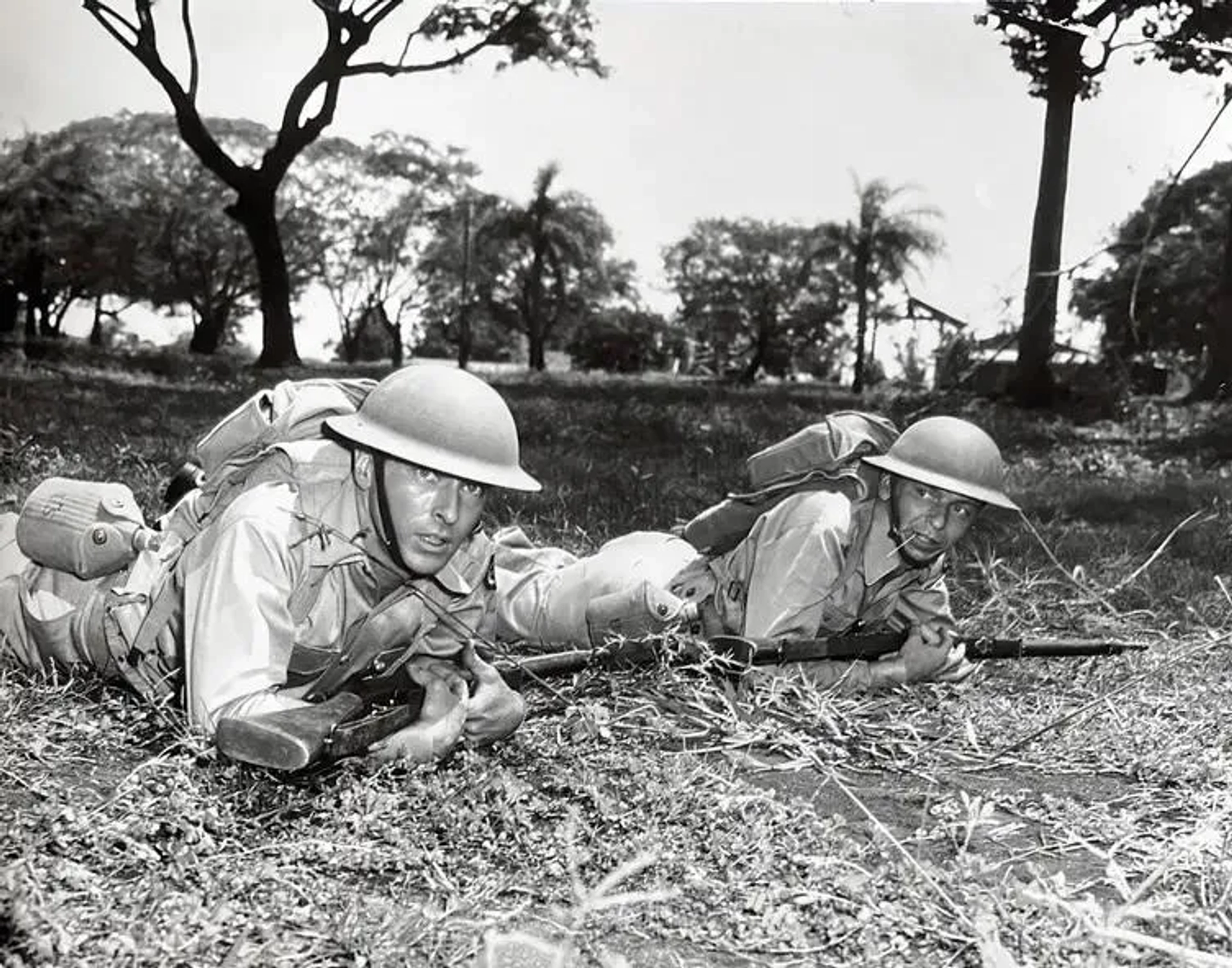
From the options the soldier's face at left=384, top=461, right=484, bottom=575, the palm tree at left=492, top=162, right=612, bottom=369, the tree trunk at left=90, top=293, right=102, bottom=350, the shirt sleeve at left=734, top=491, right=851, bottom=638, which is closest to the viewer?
the soldier's face at left=384, top=461, right=484, bottom=575

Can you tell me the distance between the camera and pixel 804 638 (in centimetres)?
455

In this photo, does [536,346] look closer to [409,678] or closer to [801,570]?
[801,570]

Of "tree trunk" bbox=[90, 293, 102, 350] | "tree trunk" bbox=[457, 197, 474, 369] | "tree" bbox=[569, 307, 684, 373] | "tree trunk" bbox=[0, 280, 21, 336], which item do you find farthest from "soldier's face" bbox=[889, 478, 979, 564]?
"tree" bbox=[569, 307, 684, 373]

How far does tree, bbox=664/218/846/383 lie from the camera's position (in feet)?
82.3

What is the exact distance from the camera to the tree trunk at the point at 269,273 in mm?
13883

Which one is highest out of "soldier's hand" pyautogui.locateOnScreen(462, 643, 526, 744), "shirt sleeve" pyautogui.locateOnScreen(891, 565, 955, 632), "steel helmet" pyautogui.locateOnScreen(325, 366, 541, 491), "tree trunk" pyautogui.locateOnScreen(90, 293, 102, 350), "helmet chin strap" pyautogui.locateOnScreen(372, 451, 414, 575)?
"tree trunk" pyautogui.locateOnScreen(90, 293, 102, 350)

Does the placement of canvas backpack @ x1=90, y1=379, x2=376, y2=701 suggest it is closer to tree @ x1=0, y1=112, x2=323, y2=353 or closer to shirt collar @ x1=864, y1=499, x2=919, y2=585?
shirt collar @ x1=864, y1=499, x2=919, y2=585

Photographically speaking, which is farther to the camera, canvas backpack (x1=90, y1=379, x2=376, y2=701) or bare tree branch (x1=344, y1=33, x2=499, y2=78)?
bare tree branch (x1=344, y1=33, x2=499, y2=78)

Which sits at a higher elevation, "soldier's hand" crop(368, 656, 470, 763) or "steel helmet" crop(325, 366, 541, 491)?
"steel helmet" crop(325, 366, 541, 491)

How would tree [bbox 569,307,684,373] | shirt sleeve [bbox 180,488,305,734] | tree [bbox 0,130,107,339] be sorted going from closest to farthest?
1. shirt sleeve [bbox 180,488,305,734]
2. tree [bbox 0,130,107,339]
3. tree [bbox 569,307,684,373]

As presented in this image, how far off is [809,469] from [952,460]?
51cm

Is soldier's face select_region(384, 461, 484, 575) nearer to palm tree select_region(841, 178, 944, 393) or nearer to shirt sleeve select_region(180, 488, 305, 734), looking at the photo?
shirt sleeve select_region(180, 488, 305, 734)

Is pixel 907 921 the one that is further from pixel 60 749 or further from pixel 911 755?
pixel 60 749

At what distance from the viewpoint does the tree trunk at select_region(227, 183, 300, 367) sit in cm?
1388
